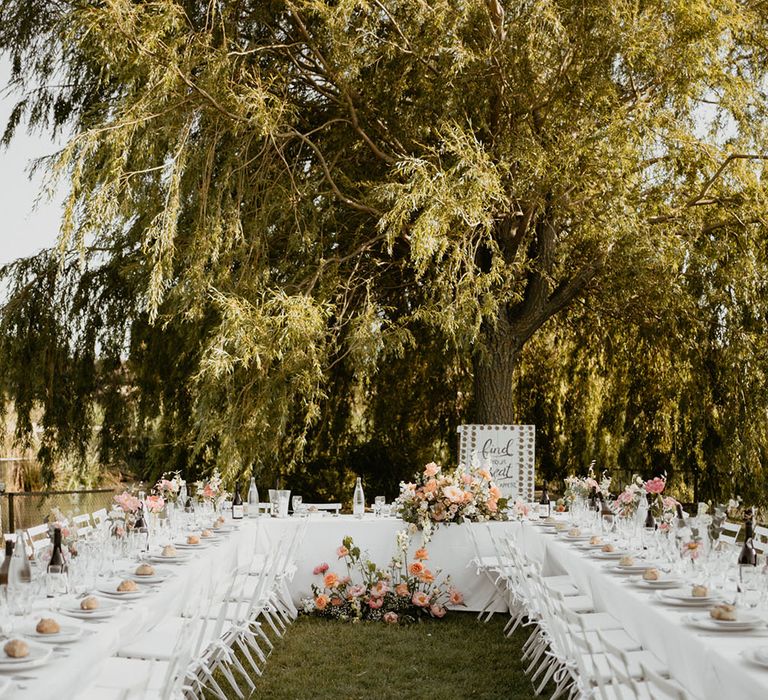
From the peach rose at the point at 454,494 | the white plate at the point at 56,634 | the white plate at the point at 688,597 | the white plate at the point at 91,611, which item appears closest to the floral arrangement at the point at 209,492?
the peach rose at the point at 454,494

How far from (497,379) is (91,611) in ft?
20.6

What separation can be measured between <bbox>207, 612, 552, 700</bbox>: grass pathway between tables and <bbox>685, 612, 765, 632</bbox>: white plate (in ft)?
6.52

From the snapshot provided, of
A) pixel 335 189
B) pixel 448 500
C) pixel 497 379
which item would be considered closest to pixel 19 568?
pixel 448 500

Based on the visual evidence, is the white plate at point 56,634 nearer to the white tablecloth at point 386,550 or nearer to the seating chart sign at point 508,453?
the white tablecloth at point 386,550

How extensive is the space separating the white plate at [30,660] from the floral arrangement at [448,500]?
4.30 m

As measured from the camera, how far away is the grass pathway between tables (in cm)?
546

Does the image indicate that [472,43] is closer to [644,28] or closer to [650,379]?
[644,28]

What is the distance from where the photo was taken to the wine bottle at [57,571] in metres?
3.98

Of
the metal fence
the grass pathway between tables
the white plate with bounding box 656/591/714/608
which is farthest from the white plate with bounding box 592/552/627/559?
the metal fence

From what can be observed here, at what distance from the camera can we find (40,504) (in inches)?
348

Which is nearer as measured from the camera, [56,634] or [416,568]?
[56,634]

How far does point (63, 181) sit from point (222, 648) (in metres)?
3.86

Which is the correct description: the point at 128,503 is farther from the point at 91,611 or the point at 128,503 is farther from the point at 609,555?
the point at 609,555

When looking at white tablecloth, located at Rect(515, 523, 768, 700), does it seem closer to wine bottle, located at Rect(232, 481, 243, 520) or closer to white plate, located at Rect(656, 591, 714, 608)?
white plate, located at Rect(656, 591, 714, 608)
